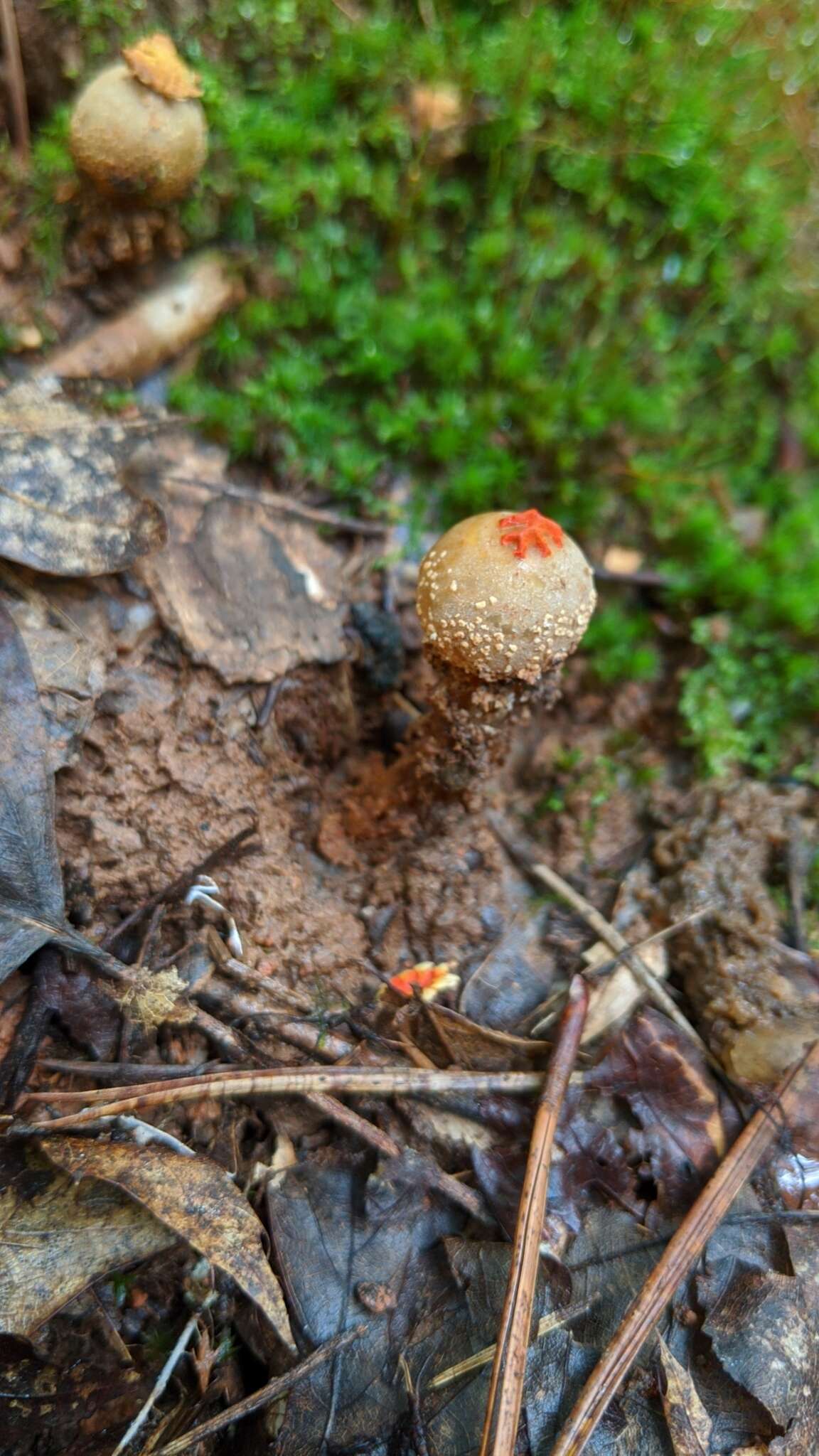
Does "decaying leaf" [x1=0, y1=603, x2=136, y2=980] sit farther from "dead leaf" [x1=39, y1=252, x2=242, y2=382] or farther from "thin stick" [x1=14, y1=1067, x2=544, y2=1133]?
"dead leaf" [x1=39, y1=252, x2=242, y2=382]

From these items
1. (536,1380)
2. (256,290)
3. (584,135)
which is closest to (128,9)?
(256,290)

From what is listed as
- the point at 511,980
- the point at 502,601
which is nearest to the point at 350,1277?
the point at 511,980

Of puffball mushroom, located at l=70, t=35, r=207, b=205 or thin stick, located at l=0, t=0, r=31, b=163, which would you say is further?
thin stick, located at l=0, t=0, r=31, b=163

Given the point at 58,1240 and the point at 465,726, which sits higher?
the point at 465,726

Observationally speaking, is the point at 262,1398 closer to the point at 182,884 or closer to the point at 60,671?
the point at 182,884

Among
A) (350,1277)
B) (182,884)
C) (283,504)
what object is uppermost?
(283,504)

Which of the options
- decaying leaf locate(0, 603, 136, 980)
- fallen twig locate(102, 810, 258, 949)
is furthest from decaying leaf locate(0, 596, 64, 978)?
fallen twig locate(102, 810, 258, 949)

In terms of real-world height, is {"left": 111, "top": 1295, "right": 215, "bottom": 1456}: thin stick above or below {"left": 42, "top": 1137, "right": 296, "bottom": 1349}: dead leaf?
below
